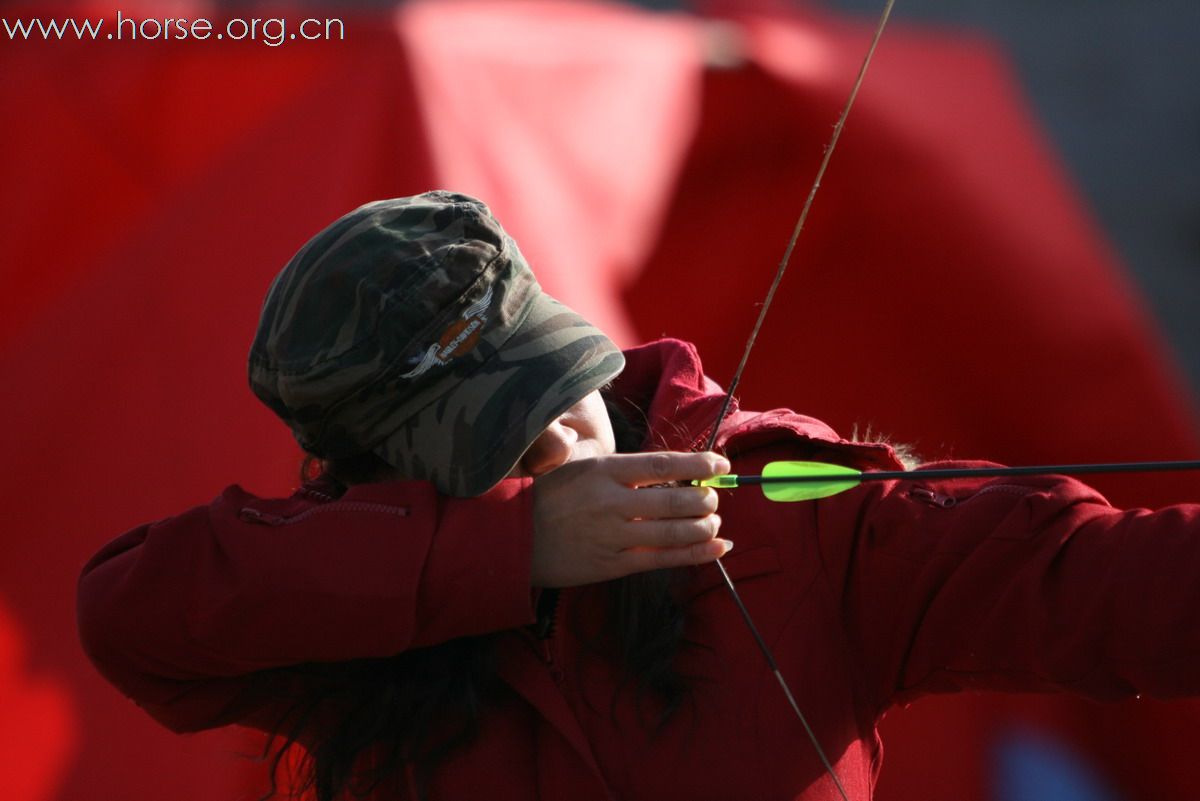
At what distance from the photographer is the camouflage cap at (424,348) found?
2.78 feet

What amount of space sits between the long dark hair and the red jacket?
0.02 meters

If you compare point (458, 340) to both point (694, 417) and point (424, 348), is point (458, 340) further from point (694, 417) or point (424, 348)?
point (694, 417)

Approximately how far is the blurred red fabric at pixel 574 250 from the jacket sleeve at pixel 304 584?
0.54m

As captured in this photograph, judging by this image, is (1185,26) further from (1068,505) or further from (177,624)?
(177,624)

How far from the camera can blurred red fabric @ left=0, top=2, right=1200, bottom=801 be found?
58.9 inches

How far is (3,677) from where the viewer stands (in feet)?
4.60

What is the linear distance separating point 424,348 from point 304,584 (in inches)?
6.6

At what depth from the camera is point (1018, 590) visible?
792mm

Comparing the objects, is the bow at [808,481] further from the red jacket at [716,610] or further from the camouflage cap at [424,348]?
the camouflage cap at [424,348]

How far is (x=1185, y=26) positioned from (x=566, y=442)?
3.14 meters

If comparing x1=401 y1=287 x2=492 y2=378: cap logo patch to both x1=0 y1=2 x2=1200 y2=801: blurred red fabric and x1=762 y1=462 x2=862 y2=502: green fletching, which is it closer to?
x1=762 y1=462 x2=862 y2=502: green fletching

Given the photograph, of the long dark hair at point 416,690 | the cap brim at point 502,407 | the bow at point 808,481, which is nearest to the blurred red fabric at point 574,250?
the long dark hair at point 416,690

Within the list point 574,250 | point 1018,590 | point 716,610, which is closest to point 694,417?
point 716,610

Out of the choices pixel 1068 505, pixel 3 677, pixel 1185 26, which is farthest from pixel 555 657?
pixel 1185 26
